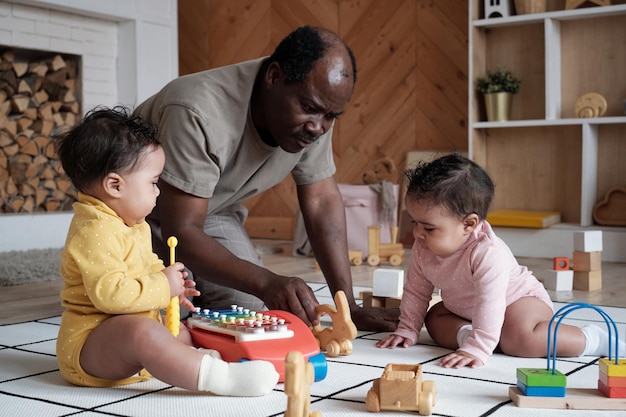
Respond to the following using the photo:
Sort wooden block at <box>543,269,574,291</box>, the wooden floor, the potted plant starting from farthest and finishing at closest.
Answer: the potted plant, wooden block at <box>543,269,574,291</box>, the wooden floor

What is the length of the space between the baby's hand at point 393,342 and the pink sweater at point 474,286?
1cm

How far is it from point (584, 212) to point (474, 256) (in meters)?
2.07

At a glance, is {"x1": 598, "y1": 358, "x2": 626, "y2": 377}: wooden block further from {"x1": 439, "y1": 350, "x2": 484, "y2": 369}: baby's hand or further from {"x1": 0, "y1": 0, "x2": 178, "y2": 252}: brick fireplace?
{"x1": 0, "y1": 0, "x2": 178, "y2": 252}: brick fireplace

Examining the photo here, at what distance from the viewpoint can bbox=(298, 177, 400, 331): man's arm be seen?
1.87m

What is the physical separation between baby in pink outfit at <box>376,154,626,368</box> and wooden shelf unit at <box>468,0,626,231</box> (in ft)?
6.42

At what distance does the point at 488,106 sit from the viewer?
144 inches

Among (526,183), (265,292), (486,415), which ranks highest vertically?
(526,183)

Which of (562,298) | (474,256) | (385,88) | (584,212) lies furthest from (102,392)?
(385,88)

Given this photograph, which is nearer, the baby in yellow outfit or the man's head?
the baby in yellow outfit

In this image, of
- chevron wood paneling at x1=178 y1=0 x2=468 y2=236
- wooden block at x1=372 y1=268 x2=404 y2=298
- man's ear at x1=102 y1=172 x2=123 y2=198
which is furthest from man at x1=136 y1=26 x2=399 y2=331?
chevron wood paneling at x1=178 y1=0 x2=468 y2=236

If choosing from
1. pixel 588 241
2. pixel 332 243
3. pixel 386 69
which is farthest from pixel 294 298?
pixel 386 69

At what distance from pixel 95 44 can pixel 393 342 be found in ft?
8.69

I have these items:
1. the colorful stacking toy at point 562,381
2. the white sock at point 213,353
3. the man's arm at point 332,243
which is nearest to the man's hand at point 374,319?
the man's arm at point 332,243

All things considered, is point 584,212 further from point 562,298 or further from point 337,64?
point 337,64
